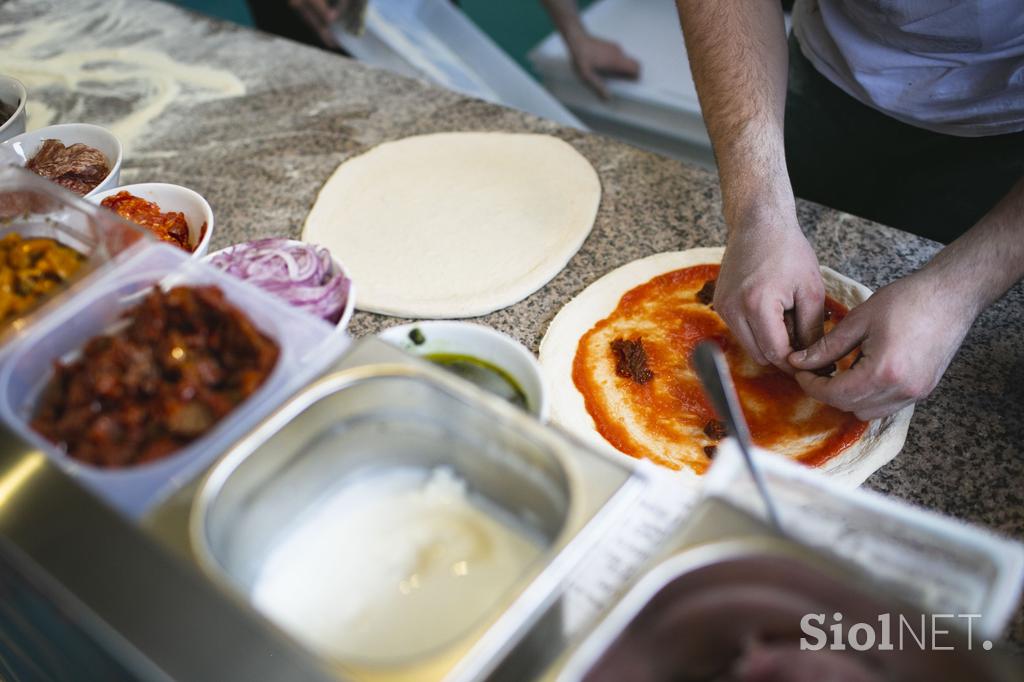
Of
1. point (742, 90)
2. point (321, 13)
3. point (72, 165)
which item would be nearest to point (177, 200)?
point (72, 165)

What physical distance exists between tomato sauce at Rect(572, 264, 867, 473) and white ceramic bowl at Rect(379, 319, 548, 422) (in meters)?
0.31

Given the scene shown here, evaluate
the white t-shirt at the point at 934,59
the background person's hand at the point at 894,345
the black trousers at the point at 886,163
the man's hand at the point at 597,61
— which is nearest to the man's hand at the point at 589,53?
the man's hand at the point at 597,61

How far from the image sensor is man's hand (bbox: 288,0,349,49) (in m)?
3.45

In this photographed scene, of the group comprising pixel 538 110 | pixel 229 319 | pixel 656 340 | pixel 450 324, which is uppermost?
pixel 229 319

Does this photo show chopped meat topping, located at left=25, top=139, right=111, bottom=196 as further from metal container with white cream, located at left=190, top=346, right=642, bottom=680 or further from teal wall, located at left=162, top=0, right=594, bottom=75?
teal wall, located at left=162, top=0, right=594, bottom=75

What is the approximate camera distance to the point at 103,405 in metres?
1.02

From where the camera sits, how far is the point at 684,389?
166 centimetres

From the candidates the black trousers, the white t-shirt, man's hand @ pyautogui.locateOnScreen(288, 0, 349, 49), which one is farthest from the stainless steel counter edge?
man's hand @ pyautogui.locateOnScreen(288, 0, 349, 49)

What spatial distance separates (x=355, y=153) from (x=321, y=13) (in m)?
1.38

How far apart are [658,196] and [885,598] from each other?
1.61 metres

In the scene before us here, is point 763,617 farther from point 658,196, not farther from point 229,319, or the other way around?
point 658,196

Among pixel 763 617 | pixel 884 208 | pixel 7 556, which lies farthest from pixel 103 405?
pixel 884 208

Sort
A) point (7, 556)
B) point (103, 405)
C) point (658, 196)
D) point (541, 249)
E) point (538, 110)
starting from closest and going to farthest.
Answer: point (103, 405) < point (7, 556) < point (541, 249) < point (658, 196) < point (538, 110)

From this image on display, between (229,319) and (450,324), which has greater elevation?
(229,319)
